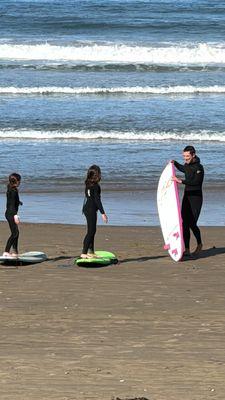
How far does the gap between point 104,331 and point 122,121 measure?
1461 centimetres

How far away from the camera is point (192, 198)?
42.5 feet

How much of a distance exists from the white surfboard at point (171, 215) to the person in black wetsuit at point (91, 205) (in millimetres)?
879

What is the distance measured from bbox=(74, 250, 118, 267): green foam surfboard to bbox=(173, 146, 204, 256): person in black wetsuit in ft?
3.21

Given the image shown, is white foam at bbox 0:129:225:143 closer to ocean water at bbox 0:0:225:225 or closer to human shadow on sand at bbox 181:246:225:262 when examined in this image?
ocean water at bbox 0:0:225:225

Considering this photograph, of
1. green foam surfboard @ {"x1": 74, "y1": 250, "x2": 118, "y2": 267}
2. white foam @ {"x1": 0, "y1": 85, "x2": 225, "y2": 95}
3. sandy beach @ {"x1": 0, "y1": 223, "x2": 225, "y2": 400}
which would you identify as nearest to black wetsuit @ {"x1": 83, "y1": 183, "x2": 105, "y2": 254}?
green foam surfboard @ {"x1": 74, "y1": 250, "x2": 118, "y2": 267}

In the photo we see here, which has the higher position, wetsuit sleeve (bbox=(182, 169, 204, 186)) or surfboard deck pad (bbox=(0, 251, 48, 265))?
wetsuit sleeve (bbox=(182, 169, 204, 186))

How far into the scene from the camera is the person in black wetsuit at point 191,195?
42.2 ft

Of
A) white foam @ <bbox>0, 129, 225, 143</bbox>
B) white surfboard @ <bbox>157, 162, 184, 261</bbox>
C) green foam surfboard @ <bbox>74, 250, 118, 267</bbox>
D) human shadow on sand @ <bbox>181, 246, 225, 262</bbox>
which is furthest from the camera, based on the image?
white foam @ <bbox>0, 129, 225, 143</bbox>

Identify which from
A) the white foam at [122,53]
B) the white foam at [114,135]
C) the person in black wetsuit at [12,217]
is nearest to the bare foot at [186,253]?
the person in black wetsuit at [12,217]

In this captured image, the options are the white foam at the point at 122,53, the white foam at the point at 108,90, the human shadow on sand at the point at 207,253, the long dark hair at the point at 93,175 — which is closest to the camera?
the long dark hair at the point at 93,175

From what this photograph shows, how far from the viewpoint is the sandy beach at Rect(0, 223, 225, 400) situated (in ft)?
26.3

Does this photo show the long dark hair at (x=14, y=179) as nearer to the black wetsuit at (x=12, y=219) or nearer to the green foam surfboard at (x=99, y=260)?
the black wetsuit at (x=12, y=219)

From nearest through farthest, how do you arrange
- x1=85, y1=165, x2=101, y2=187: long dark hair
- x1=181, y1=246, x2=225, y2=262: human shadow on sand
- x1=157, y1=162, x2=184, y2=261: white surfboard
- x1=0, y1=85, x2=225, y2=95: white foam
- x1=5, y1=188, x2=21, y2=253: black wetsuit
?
x1=85, y1=165, x2=101, y2=187: long dark hair → x1=5, y1=188, x2=21, y2=253: black wetsuit → x1=157, y1=162, x2=184, y2=261: white surfboard → x1=181, y1=246, x2=225, y2=262: human shadow on sand → x1=0, y1=85, x2=225, y2=95: white foam

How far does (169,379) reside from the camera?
320 inches
